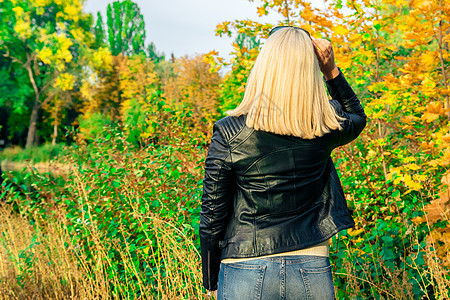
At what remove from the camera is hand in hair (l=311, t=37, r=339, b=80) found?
5.79ft

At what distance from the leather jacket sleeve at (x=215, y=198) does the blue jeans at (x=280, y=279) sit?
0.44 ft

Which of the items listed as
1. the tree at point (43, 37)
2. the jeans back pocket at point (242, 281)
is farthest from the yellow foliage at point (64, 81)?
the jeans back pocket at point (242, 281)

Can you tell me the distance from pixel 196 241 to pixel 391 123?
7.88 ft

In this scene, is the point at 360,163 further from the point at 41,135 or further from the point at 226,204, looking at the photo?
the point at 41,135

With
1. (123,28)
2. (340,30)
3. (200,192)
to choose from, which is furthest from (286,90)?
(123,28)

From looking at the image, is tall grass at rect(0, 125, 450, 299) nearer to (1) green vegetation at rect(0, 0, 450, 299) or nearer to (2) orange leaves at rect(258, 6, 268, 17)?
(1) green vegetation at rect(0, 0, 450, 299)

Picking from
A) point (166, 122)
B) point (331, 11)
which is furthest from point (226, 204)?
point (331, 11)

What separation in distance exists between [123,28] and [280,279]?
5018 centimetres

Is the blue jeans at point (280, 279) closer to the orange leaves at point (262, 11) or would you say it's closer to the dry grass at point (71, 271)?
the dry grass at point (71, 271)

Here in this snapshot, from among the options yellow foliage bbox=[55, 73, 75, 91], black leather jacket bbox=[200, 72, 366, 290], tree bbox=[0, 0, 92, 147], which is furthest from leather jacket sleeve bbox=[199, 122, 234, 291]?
yellow foliage bbox=[55, 73, 75, 91]

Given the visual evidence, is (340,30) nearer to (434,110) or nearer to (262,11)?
(434,110)

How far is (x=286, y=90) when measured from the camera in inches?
60.2

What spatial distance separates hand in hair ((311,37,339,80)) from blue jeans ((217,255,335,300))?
0.82 meters

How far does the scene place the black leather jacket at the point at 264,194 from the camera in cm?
161
